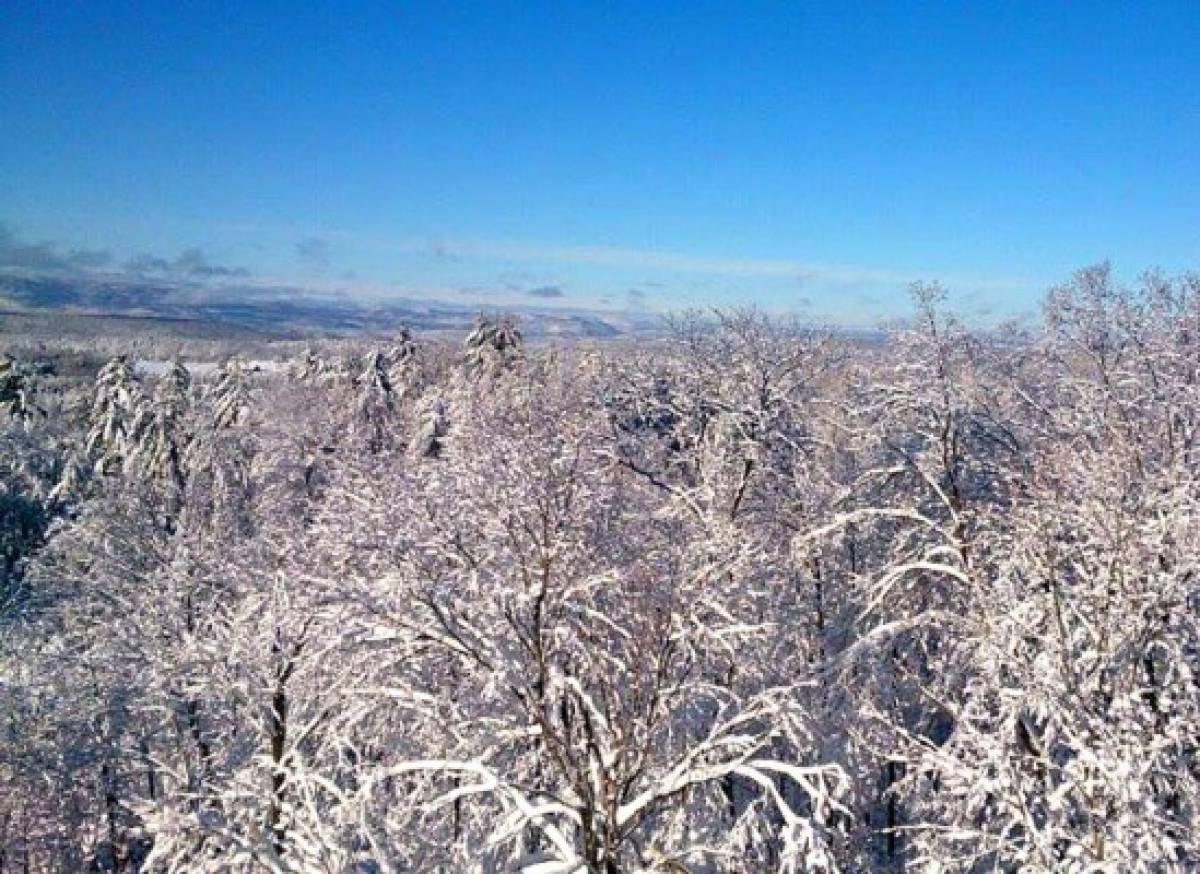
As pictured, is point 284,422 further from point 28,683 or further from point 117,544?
point 28,683

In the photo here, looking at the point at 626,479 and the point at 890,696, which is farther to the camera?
the point at 626,479

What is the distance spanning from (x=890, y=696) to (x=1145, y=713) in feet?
17.5

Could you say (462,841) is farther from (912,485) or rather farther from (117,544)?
(117,544)

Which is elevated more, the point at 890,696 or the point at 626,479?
the point at 626,479

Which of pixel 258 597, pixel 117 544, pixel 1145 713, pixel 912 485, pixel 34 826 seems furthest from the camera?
pixel 117 544

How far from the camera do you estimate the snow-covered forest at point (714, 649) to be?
8.77 meters

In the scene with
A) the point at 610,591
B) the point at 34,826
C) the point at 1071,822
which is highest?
the point at 610,591

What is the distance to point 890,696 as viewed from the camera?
13445 mm

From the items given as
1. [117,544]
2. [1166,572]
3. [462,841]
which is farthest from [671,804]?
[117,544]

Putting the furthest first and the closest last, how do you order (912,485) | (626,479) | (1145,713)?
1. (626,479)
2. (912,485)
3. (1145,713)

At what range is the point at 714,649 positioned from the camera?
1159cm

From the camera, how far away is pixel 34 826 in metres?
18.2

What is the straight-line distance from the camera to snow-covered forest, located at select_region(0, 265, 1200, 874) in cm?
877

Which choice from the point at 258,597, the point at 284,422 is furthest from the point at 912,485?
the point at 284,422
